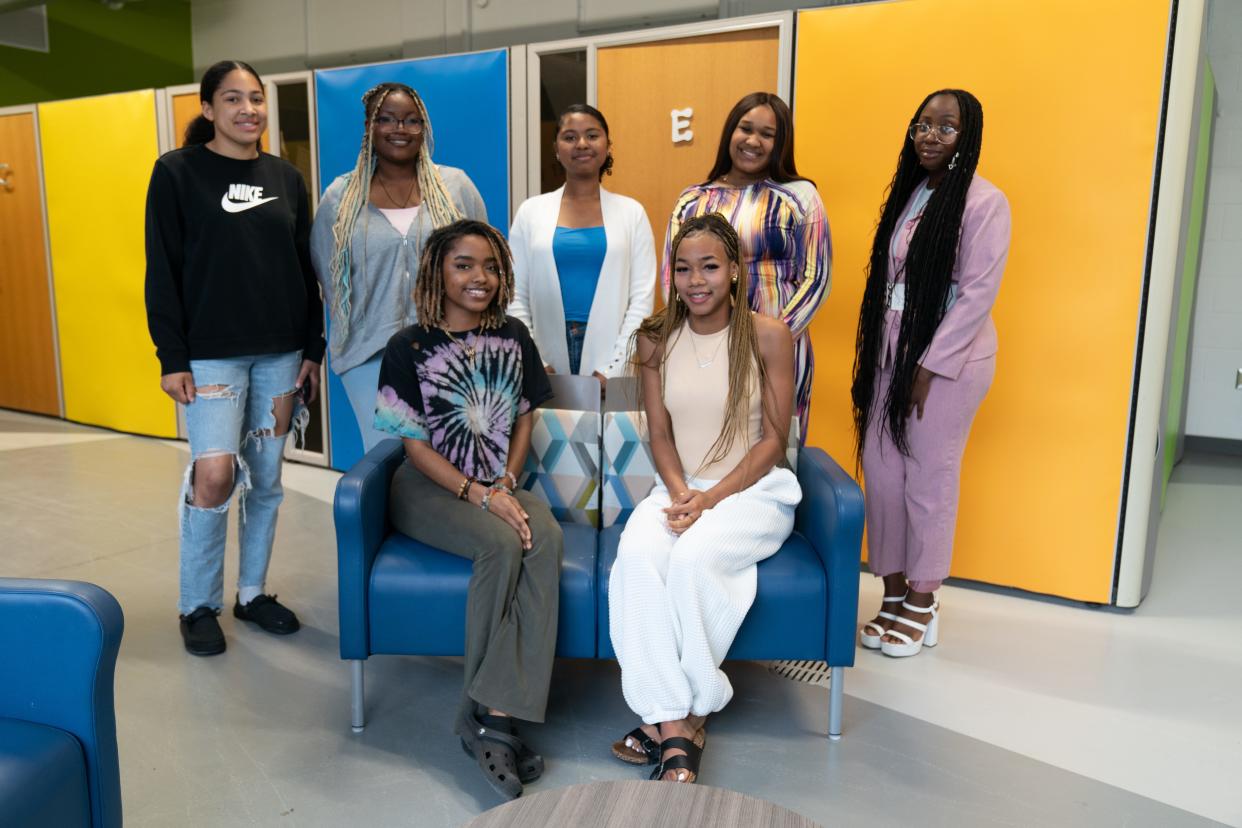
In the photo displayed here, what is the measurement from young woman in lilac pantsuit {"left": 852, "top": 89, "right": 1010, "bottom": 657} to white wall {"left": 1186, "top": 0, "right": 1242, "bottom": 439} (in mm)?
3832

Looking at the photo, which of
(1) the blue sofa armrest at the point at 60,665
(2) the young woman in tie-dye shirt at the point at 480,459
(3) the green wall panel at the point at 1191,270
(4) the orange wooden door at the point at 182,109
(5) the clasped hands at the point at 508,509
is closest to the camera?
(1) the blue sofa armrest at the point at 60,665

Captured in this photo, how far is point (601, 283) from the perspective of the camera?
116 inches

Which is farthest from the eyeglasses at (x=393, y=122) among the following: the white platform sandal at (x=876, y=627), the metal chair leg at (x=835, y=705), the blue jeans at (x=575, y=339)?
the white platform sandal at (x=876, y=627)

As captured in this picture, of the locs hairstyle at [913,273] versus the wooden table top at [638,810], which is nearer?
the wooden table top at [638,810]

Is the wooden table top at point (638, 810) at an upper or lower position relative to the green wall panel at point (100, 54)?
lower

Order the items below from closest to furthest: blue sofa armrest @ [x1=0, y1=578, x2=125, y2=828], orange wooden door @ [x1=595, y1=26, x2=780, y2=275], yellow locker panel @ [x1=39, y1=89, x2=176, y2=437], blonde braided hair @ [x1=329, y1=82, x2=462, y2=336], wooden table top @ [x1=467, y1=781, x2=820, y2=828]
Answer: wooden table top @ [x1=467, y1=781, x2=820, y2=828] → blue sofa armrest @ [x1=0, y1=578, x2=125, y2=828] → blonde braided hair @ [x1=329, y1=82, x2=462, y2=336] → orange wooden door @ [x1=595, y1=26, x2=780, y2=275] → yellow locker panel @ [x1=39, y1=89, x2=176, y2=437]

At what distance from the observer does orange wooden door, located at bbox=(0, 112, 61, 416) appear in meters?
6.10

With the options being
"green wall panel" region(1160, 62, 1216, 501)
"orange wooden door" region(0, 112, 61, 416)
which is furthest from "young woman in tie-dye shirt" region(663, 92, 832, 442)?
"orange wooden door" region(0, 112, 61, 416)

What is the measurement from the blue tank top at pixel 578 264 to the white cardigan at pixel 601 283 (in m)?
0.02

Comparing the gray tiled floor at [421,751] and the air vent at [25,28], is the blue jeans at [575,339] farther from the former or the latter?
the air vent at [25,28]

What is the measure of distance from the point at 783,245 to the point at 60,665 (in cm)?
207

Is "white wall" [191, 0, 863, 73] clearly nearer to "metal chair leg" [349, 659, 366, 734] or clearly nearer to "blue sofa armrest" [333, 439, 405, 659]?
"blue sofa armrest" [333, 439, 405, 659]

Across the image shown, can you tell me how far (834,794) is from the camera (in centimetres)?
213

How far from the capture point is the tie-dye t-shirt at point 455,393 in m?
2.44
